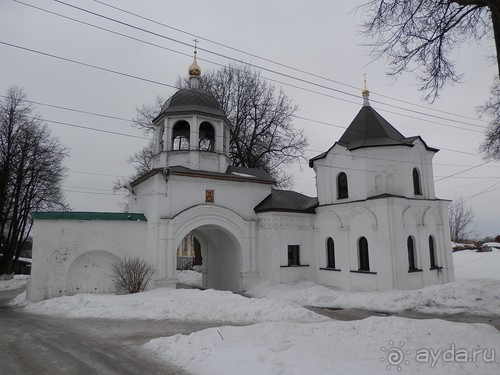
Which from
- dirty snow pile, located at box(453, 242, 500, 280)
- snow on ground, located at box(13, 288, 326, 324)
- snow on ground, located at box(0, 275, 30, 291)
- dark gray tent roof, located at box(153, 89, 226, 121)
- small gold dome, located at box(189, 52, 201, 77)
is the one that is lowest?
snow on ground, located at box(0, 275, 30, 291)

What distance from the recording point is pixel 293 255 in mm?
17953

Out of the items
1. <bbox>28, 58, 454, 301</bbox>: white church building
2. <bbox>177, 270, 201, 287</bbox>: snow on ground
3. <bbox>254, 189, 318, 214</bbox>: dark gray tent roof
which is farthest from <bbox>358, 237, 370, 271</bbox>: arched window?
<bbox>177, 270, 201, 287</bbox>: snow on ground

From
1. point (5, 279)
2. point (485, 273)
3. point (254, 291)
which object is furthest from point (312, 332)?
point (5, 279)

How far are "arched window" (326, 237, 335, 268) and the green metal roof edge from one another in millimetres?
8675

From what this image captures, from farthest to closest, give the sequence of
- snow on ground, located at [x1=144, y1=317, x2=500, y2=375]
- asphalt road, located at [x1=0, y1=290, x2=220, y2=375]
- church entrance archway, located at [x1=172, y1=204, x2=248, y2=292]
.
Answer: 1. church entrance archway, located at [x1=172, y1=204, x2=248, y2=292]
2. asphalt road, located at [x1=0, y1=290, x2=220, y2=375]
3. snow on ground, located at [x1=144, y1=317, x2=500, y2=375]

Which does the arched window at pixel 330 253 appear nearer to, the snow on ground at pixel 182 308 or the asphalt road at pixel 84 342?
the asphalt road at pixel 84 342

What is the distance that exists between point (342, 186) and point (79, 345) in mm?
13243

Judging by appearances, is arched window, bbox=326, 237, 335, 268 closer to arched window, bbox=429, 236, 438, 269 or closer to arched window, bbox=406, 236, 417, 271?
arched window, bbox=406, 236, 417, 271

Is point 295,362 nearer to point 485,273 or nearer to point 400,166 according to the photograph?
point 400,166

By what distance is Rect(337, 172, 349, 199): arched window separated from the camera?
1765 cm

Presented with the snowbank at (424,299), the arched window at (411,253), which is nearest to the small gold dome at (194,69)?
the snowbank at (424,299)

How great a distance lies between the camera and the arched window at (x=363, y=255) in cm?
1595

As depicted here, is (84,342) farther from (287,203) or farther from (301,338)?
(287,203)

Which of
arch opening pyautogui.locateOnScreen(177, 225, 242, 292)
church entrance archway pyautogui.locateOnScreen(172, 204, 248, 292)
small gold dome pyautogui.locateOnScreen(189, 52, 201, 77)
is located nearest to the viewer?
church entrance archway pyautogui.locateOnScreen(172, 204, 248, 292)
